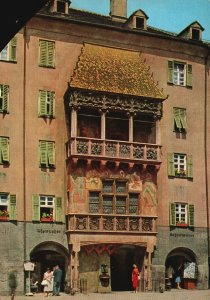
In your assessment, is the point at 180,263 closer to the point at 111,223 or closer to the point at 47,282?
the point at 111,223

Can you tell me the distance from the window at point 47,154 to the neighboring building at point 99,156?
2.5 inches

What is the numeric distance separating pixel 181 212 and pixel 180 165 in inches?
120

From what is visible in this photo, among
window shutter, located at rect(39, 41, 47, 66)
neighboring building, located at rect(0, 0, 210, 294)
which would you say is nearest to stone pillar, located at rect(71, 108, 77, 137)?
neighboring building, located at rect(0, 0, 210, 294)

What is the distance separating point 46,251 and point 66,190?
3.80m

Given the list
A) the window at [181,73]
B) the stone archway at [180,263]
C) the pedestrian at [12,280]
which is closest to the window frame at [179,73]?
the window at [181,73]

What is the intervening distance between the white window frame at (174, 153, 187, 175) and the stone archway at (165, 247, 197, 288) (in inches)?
199

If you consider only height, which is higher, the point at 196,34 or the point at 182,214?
the point at 196,34

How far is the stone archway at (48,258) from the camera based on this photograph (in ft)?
112

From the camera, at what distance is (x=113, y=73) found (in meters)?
36.5

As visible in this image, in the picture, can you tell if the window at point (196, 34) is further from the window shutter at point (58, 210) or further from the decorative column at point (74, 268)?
the decorative column at point (74, 268)

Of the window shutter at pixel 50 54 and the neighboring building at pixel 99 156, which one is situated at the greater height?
the window shutter at pixel 50 54

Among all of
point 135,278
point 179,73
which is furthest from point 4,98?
point 135,278

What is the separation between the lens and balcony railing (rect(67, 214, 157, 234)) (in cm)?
3375

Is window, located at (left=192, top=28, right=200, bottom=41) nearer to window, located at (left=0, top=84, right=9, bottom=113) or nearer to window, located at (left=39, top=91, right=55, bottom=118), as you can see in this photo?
Result: window, located at (left=39, top=91, right=55, bottom=118)
